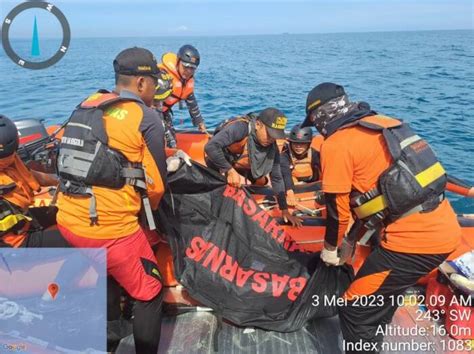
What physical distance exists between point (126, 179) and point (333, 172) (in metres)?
1.10

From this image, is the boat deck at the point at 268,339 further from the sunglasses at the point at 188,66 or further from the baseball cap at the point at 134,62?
the sunglasses at the point at 188,66

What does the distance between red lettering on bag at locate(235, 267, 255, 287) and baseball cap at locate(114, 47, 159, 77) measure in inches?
61.2

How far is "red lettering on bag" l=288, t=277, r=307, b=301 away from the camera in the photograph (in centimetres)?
295

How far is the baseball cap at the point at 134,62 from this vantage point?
7.22 ft

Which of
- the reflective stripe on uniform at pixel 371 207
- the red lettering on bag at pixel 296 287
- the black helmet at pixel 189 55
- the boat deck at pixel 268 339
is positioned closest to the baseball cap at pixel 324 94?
the reflective stripe on uniform at pixel 371 207

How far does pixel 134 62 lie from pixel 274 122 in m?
1.43

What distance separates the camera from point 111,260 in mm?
2258

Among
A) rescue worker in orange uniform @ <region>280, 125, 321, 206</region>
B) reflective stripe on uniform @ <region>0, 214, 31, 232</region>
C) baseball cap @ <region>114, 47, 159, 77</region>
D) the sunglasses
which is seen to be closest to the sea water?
rescue worker in orange uniform @ <region>280, 125, 321, 206</region>

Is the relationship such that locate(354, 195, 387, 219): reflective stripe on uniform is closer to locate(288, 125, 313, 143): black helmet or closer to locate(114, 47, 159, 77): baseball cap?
locate(114, 47, 159, 77): baseball cap

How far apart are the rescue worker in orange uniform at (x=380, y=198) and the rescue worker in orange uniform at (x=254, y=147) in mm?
982

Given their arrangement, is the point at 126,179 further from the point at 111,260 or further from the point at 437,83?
the point at 437,83

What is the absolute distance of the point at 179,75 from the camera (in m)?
5.88

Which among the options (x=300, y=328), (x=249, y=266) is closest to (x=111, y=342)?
(x=249, y=266)

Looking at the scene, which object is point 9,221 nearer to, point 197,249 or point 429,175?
point 197,249
